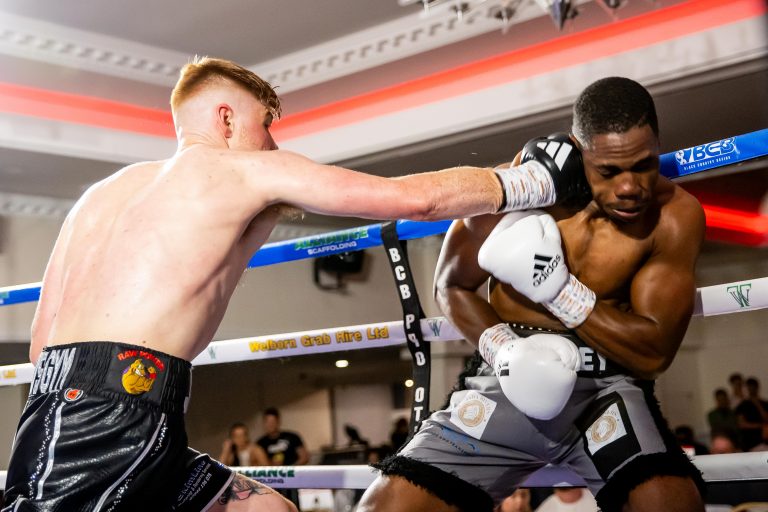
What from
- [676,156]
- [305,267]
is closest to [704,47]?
[676,156]

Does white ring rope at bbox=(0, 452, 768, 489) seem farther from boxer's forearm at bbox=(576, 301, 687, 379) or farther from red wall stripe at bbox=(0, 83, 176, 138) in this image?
red wall stripe at bbox=(0, 83, 176, 138)

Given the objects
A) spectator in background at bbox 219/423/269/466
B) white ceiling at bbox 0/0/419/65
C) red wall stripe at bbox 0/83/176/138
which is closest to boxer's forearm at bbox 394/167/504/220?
white ceiling at bbox 0/0/419/65

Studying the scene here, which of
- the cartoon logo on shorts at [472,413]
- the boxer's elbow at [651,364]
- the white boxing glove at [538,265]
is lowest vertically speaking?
the cartoon logo on shorts at [472,413]

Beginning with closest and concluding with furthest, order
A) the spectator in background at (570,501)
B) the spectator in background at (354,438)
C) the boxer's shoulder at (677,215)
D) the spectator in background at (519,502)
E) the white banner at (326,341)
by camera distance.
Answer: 1. the boxer's shoulder at (677,215)
2. the white banner at (326,341)
3. the spectator in background at (570,501)
4. the spectator in background at (519,502)
5. the spectator in background at (354,438)

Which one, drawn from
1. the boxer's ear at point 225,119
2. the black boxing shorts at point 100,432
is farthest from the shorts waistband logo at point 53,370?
the boxer's ear at point 225,119

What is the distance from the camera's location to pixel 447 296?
1.96 m

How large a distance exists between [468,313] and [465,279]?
0.31ft

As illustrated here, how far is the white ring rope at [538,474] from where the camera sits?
1.71m

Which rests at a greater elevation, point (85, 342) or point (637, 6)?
point (637, 6)

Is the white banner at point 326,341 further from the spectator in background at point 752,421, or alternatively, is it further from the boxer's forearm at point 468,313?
the spectator in background at point 752,421

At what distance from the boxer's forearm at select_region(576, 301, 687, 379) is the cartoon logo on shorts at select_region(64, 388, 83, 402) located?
954mm

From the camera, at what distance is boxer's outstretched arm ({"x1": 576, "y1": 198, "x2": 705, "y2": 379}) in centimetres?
168

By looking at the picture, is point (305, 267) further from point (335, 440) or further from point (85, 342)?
point (85, 342)

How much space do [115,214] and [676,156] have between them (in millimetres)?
1181
